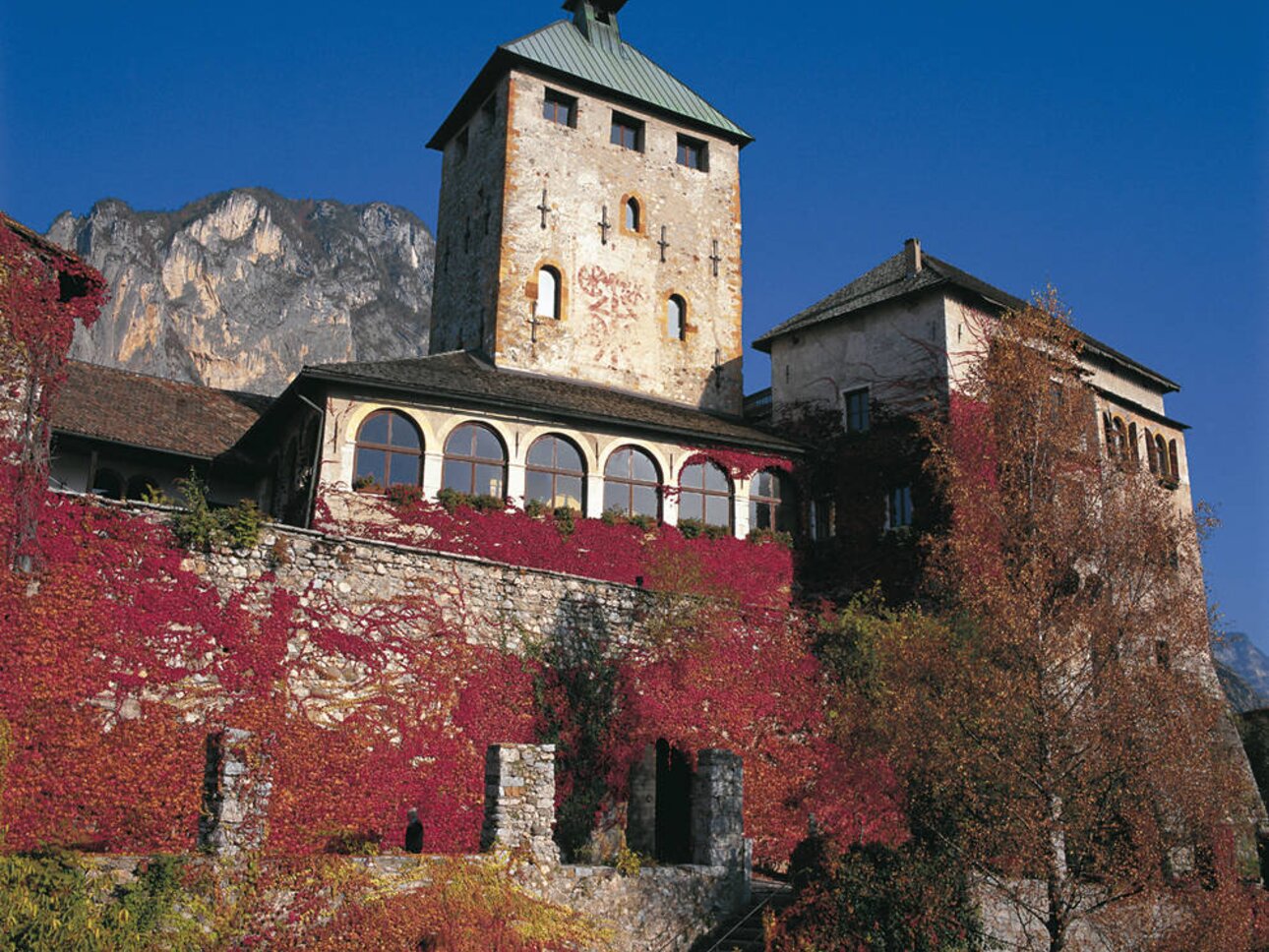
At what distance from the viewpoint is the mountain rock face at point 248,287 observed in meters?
80.8

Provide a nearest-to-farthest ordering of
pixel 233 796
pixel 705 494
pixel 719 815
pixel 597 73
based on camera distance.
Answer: pixel 233 796 → pixel 719 815 → pixel 705 494 → pixel 597 73

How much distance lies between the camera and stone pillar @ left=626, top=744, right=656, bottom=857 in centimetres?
1917

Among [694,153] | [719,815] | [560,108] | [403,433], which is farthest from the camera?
[694,153]

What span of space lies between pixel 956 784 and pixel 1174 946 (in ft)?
13.8

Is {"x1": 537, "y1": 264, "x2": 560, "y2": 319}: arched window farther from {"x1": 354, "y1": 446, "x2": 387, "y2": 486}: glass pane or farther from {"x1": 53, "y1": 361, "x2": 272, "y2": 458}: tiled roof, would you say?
{"x1": 354, "y1": 446, "x2": 387, "y2": 486}: glass pane

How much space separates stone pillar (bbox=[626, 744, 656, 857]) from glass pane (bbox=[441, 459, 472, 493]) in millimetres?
8024

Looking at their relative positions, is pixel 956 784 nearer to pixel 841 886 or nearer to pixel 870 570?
pixel 841 886

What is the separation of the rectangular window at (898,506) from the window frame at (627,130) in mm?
13877

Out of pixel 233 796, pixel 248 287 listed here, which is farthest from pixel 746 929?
pixel 248 287

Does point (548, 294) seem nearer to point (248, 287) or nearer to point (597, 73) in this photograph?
point (597, 73)

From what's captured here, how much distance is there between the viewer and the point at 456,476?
2508 cm

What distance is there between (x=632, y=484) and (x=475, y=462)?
4.02 metres

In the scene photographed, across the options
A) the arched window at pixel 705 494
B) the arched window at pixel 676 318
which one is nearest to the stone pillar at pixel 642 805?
the arched window at pixel 705 494

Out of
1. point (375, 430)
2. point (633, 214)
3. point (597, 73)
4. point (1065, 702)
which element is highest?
point (597, 73)
